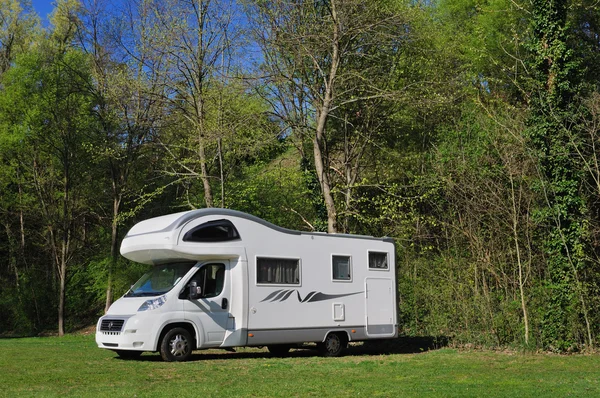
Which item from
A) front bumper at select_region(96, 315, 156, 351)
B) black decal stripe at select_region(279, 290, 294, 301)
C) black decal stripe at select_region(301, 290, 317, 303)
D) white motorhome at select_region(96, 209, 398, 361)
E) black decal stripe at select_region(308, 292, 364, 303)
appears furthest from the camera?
black decal stripe at select_region(308, 292, 364, 303)

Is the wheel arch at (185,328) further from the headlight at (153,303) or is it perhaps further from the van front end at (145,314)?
the headlight at (153,303)

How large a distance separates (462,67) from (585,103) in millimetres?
8988

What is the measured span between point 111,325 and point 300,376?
15.1 feet

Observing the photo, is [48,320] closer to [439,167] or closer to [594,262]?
[439,167]

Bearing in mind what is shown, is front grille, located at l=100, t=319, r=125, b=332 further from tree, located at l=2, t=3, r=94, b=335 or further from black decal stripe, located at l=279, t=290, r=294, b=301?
tree, located at l=2, t=3, r=94, b=335

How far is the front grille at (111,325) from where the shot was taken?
1366cm

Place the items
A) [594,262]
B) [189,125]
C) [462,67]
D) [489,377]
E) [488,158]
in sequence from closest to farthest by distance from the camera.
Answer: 1. [489,377]
2. [594,262]
3. [488,158]
4. [462,67]
5. [189,125]

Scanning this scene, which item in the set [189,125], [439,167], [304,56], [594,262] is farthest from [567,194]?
[189,125]

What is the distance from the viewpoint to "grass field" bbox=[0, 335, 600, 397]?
9.21 m

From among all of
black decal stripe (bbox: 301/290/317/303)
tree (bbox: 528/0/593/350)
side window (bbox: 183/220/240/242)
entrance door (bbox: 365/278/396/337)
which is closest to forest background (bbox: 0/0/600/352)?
tree (bbox: 528/0/593/350)

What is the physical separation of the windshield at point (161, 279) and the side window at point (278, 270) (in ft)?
4.88

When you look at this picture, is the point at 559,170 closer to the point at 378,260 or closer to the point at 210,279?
the point at 378,260

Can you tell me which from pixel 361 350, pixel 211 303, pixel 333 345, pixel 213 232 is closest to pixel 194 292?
pixel 211 303

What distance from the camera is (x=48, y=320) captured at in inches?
1297
